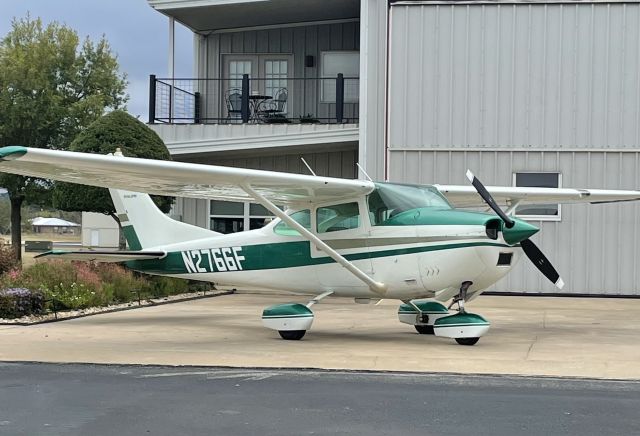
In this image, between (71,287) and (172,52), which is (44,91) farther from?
(71,287)

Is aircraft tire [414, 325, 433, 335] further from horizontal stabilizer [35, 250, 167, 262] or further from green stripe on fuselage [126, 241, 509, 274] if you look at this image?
horizontal stabilizer [35, 250, 167, 262]

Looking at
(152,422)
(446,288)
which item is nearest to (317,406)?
(152,422)

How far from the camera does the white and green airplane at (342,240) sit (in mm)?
10062

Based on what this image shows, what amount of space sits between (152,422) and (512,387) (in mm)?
3216

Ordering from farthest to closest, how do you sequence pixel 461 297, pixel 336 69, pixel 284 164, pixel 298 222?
pixel 336 69 → pixel 284 164 → pixel 298 222 → pixel 461 297

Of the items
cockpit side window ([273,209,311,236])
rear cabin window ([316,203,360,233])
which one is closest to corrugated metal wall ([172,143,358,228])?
cockpit side window ([273,209,311,236])

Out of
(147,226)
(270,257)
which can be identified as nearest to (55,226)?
(147,226)

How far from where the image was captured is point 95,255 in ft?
42.5

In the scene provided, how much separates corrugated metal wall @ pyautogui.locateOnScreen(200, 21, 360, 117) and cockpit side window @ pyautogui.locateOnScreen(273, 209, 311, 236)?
9935 millimetres

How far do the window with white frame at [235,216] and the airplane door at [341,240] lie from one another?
9173 millimetres

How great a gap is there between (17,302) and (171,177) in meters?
4.12

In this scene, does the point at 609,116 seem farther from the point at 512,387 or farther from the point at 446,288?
the point at 512,387

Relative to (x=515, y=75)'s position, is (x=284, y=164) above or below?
below

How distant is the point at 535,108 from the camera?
58.4 feet
